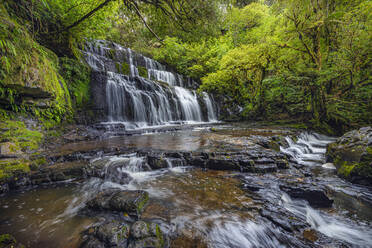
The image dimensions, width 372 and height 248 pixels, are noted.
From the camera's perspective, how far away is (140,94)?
9719 mm

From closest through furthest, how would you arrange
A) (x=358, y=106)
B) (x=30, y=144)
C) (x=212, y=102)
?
1. (x=30, y=144)
2. (x=358, y=106)
3. (x=212, y=102)

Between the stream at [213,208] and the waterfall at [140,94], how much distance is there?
19.4 ft

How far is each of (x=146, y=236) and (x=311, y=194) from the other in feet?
7.99

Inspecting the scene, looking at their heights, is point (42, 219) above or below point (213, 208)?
above

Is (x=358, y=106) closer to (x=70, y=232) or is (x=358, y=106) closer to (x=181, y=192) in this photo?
(x=181, y=192)

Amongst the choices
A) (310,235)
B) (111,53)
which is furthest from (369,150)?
(111,53)

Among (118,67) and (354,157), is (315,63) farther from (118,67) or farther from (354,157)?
(118,67)

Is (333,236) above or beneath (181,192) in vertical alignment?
beneath

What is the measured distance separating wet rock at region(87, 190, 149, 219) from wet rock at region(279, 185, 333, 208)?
7.33ft

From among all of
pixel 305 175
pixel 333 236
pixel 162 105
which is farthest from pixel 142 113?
pixel 333 236

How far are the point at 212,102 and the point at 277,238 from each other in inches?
526

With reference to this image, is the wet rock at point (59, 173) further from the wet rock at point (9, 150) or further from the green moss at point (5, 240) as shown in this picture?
the green moss at point (5, 240)

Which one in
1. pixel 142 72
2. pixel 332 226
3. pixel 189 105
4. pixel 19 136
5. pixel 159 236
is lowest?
pixel 332 226

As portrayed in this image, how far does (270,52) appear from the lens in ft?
29.9
